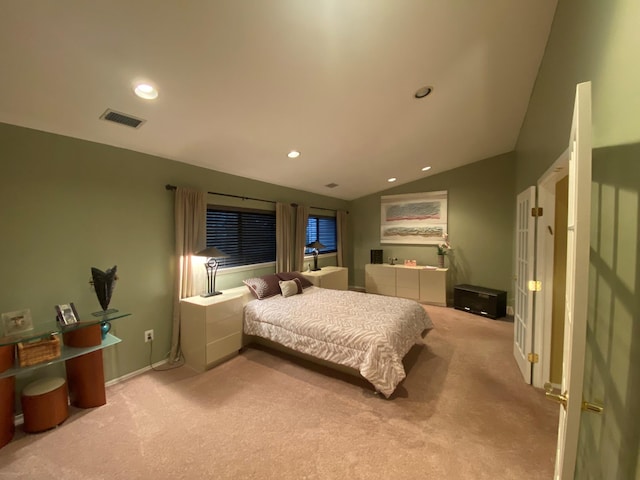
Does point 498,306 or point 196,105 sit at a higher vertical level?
point 196,105

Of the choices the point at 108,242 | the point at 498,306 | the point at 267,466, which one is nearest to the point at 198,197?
the point at 108,242

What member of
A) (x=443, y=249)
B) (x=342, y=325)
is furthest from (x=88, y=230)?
(x=443, y=249)

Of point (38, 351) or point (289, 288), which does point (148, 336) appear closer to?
point (38, 351)

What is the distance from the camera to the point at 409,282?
17.4 feet

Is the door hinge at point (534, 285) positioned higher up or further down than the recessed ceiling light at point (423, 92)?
further down

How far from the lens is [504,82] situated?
8.11 feet

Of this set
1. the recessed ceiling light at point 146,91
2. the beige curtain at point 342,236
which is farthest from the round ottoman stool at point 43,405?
the beige curtain at point 342,236

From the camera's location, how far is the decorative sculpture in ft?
7.43

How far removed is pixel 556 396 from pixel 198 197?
3.37m

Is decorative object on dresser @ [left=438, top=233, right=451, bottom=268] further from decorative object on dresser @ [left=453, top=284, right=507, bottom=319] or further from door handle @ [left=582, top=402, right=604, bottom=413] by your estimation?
door handle @ [left=582, top=402, right=604, bottom=413]

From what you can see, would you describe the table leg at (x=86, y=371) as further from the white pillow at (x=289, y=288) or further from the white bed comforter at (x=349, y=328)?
the white pillow at (x=289, y=288)

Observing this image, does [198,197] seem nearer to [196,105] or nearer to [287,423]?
[196,105]

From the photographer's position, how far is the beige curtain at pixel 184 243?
2.94 metres

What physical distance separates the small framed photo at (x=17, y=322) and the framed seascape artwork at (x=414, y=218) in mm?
5539
